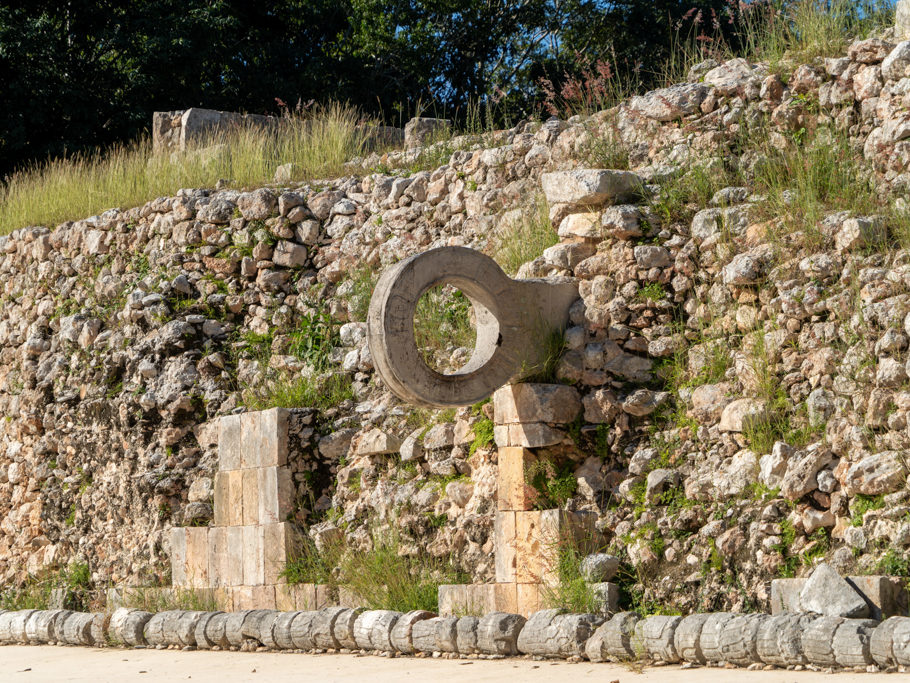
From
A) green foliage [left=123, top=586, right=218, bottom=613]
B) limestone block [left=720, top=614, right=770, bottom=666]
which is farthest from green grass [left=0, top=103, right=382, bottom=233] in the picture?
limestone block [left=720, top=614, right=770, bottom=666]

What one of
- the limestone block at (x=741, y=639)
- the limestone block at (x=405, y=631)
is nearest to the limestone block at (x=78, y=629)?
the limestone block at (x=405, y=631)

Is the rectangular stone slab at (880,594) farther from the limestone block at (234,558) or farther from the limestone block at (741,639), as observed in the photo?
the limestone block at (234,558)

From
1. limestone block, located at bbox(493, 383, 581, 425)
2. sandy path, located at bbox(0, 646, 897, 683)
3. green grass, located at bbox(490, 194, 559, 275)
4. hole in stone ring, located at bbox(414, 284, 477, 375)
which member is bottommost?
sandy path, located at bbox(0, 646, 897, 683)

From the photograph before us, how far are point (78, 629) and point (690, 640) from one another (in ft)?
17.7

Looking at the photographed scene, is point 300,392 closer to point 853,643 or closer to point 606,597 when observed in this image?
point 606,597

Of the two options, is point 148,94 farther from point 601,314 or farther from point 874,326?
point 874,326

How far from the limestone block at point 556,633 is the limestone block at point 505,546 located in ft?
2.53

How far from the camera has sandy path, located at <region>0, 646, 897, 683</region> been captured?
19.0ft

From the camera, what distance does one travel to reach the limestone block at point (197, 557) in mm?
9797

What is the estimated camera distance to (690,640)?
6102mm

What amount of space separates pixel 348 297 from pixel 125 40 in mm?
10800

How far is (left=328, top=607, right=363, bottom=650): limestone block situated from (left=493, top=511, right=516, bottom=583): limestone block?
0.99 meters

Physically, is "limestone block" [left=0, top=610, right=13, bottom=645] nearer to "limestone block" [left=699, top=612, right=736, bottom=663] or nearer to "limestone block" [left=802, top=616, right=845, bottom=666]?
"limestone block" [left=699, top=612, right=736, bottom=663]

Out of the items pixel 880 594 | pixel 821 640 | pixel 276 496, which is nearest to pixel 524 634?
pixel 821 640
